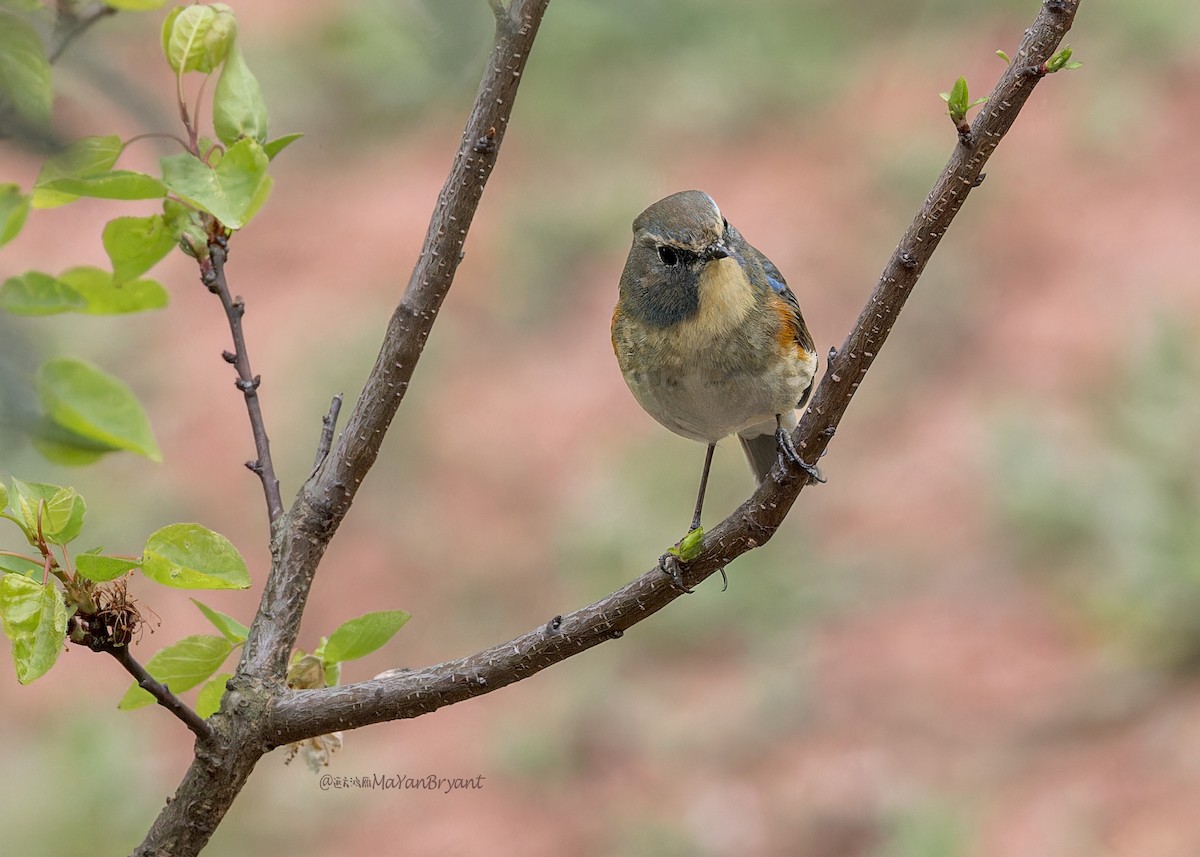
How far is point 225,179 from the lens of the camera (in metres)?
1.71

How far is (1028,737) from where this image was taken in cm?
536

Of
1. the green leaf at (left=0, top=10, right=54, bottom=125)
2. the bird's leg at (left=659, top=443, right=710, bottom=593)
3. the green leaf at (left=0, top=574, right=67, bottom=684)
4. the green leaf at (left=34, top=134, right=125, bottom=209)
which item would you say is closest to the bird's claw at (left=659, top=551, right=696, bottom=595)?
the bird's leg at (left=659, top=443, right=710, bottom=593)

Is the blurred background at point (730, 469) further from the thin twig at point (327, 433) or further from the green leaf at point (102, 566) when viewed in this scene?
the green leaf at point (102, 566)

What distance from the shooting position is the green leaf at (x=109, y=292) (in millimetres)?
1926

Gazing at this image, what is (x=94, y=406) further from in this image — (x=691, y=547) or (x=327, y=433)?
(x=691, y=547)

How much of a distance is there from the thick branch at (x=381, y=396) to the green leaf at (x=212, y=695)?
0.24 feet

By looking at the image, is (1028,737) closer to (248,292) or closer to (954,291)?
(954,291)

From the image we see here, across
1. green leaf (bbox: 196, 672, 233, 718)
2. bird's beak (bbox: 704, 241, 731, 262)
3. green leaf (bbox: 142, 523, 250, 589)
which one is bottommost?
green leaf (bbox: 142, 523, 250, 589)

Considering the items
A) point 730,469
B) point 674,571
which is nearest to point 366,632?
point 674,571

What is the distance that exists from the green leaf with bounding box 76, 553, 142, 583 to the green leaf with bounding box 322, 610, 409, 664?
42 centimetres

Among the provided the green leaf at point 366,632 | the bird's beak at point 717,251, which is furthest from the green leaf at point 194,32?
the bird's beak at point 717,251

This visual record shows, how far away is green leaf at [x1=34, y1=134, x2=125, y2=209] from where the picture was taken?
1.11 meters

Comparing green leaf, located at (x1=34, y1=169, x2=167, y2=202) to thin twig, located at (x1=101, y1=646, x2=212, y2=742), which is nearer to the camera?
green leaf, located at (x1=34, y1=169, x2=167, y2=202)

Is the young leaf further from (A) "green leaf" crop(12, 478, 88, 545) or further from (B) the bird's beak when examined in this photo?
(B) the bird's beak
